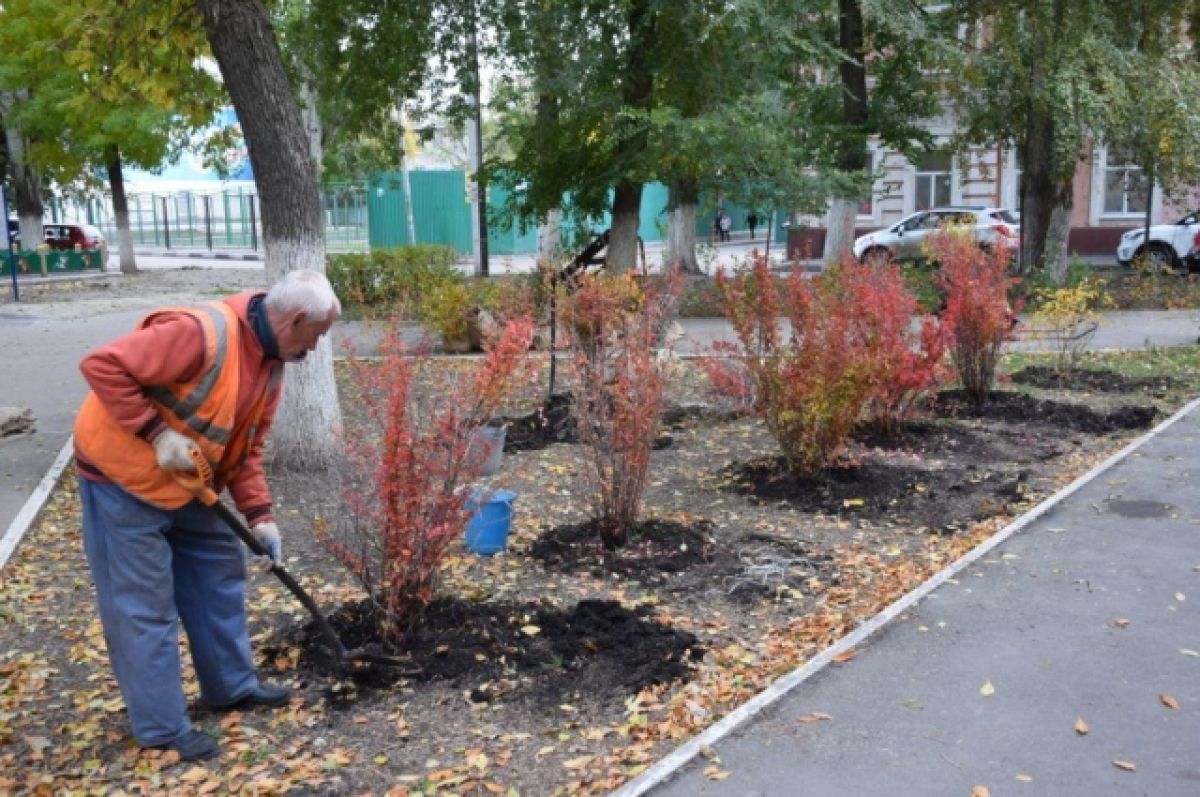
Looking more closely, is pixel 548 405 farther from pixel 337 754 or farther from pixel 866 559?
pixel 337 754

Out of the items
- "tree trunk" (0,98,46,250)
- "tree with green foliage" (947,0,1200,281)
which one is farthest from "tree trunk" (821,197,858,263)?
"tree trunk" (0,98,46,250)

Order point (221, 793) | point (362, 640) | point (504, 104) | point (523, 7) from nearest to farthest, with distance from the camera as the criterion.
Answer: point (221, 793), point (362, 640), point (523, 7), point (504, 104)

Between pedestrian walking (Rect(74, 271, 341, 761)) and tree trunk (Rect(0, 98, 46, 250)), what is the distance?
1067 inches

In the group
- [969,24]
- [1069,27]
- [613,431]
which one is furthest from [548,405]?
[969,24]

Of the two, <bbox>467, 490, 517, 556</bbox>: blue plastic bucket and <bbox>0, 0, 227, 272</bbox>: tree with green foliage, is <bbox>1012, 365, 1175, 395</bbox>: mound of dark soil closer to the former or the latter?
<bbox>467, 490, 517, 556</bbox>: blue plastic bucket

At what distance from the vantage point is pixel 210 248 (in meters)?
44.9

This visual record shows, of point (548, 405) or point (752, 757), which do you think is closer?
point (752, 757)

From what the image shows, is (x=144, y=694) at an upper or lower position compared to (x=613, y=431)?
lower

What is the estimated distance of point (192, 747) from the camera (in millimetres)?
3836

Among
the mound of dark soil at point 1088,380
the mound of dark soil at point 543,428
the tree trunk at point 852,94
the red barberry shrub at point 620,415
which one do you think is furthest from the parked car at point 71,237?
the red barberry shrub at point 620,415

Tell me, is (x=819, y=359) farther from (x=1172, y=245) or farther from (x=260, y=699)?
(x=1172, y=245)

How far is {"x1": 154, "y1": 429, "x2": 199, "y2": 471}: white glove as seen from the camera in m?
3.51

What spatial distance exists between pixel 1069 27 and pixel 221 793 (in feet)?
54.4

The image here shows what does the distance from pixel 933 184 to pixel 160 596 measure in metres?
32.4
